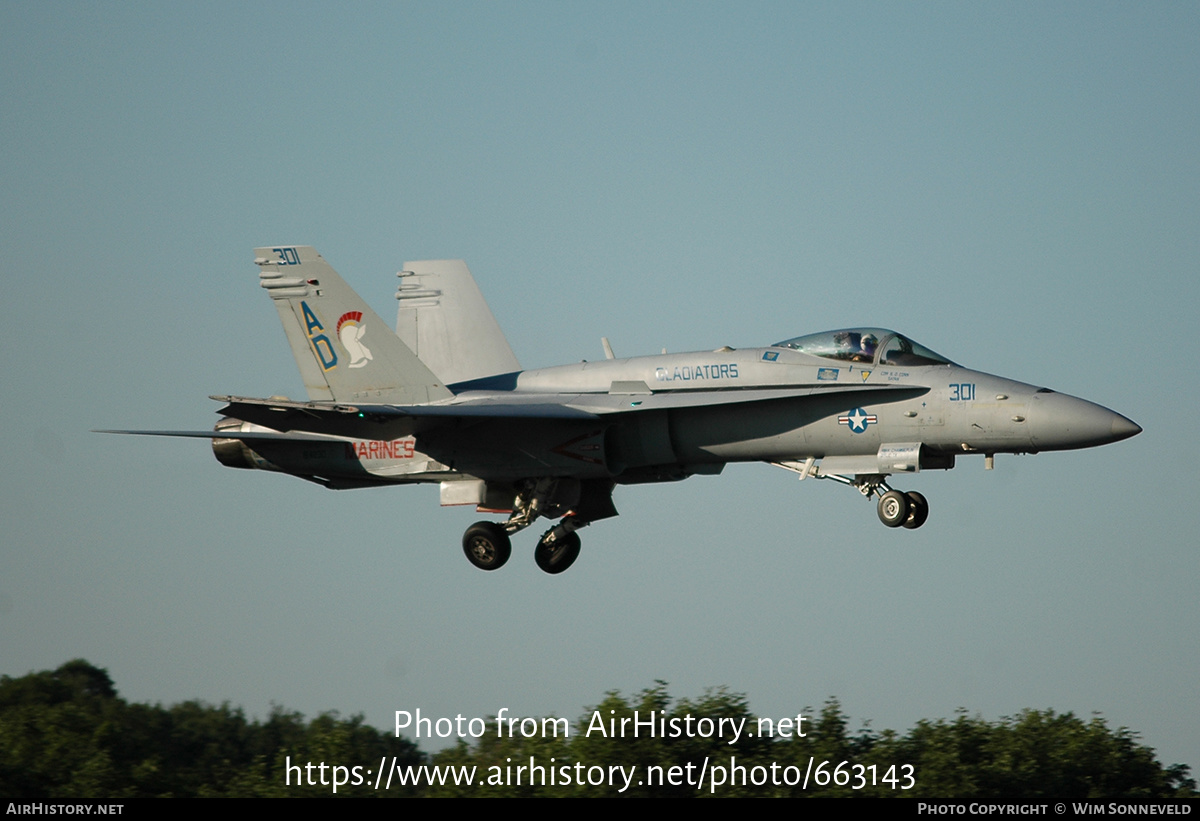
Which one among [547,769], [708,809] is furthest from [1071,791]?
[708,809]

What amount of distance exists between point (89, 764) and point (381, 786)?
5.71 metres

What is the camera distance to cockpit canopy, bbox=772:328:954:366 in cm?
1861

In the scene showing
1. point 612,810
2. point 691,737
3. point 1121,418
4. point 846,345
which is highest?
point 846,345

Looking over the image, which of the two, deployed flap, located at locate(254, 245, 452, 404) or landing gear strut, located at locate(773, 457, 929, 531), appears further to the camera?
deployed flap, located at locate(254, 245, 452, 404)

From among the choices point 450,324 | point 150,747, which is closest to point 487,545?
point 450,324

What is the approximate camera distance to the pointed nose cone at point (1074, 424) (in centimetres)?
1762

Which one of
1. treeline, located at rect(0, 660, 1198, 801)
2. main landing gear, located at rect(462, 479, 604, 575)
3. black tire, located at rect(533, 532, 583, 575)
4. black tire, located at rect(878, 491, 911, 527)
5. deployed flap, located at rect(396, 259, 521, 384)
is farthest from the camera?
treeline, located at rect(0, 660, 1198, 801)

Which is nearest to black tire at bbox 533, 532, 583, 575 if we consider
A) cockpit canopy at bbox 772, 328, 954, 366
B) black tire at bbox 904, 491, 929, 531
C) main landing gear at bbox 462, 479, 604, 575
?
main landing gear at bbox 462, 479, 604, 575

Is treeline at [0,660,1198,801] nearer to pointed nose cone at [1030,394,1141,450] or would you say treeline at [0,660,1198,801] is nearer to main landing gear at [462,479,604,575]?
main landing gear at [462,479,604,575]

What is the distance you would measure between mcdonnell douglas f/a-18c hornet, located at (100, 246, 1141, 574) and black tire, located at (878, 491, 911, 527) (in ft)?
0.09

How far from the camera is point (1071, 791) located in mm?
31641

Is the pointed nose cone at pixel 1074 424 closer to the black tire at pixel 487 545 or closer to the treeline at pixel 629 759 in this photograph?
the black tire at pixel 487 545

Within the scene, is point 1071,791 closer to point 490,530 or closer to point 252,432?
point 490,530

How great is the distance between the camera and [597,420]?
19.1 m
